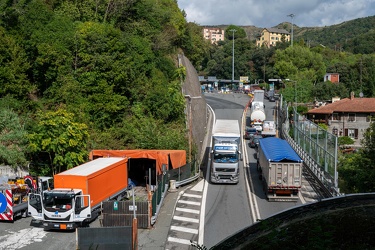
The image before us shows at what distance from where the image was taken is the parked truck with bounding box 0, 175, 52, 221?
891 inches

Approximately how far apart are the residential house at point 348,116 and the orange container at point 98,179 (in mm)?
45421

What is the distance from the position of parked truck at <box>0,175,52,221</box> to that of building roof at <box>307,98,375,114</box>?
48.4 metres

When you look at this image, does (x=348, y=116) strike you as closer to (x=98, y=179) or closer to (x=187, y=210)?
(x=187, y=210)

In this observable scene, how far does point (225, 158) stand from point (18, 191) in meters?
14.2

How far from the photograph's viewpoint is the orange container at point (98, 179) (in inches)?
868

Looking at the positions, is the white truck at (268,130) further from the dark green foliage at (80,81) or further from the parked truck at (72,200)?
the parked truck at (72,200)

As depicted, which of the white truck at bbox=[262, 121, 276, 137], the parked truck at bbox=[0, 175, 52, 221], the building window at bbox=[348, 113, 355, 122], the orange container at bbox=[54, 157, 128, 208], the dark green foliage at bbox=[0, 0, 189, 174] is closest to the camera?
the orange container at bbox=[54, 157, 128, 208]

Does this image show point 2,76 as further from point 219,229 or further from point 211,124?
point 211,124

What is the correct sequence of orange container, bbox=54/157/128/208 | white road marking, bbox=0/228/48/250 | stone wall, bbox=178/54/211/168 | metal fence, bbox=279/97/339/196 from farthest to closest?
stone wall, bbox=178/54/211/168, metal fence, bbox=279/97/339/196, orange container, bbox=54/157/128/208, white road marking, bbox=0/228/48/250

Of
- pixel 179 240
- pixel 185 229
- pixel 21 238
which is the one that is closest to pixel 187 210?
pixel 185 229

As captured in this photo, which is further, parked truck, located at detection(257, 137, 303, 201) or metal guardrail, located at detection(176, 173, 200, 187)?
metal guardrail, located at detection(176, 173, 200, 187)

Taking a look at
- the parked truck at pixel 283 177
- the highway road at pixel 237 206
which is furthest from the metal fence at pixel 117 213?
the parked truck at pixel 283 177

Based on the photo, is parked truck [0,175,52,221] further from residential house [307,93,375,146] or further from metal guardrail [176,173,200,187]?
residential house [307,93,375,146]

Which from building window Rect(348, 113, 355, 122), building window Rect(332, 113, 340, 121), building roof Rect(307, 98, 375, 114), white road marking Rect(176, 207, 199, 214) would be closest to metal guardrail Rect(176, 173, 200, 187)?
white road marking Rect(176, 207, 199, 214)
